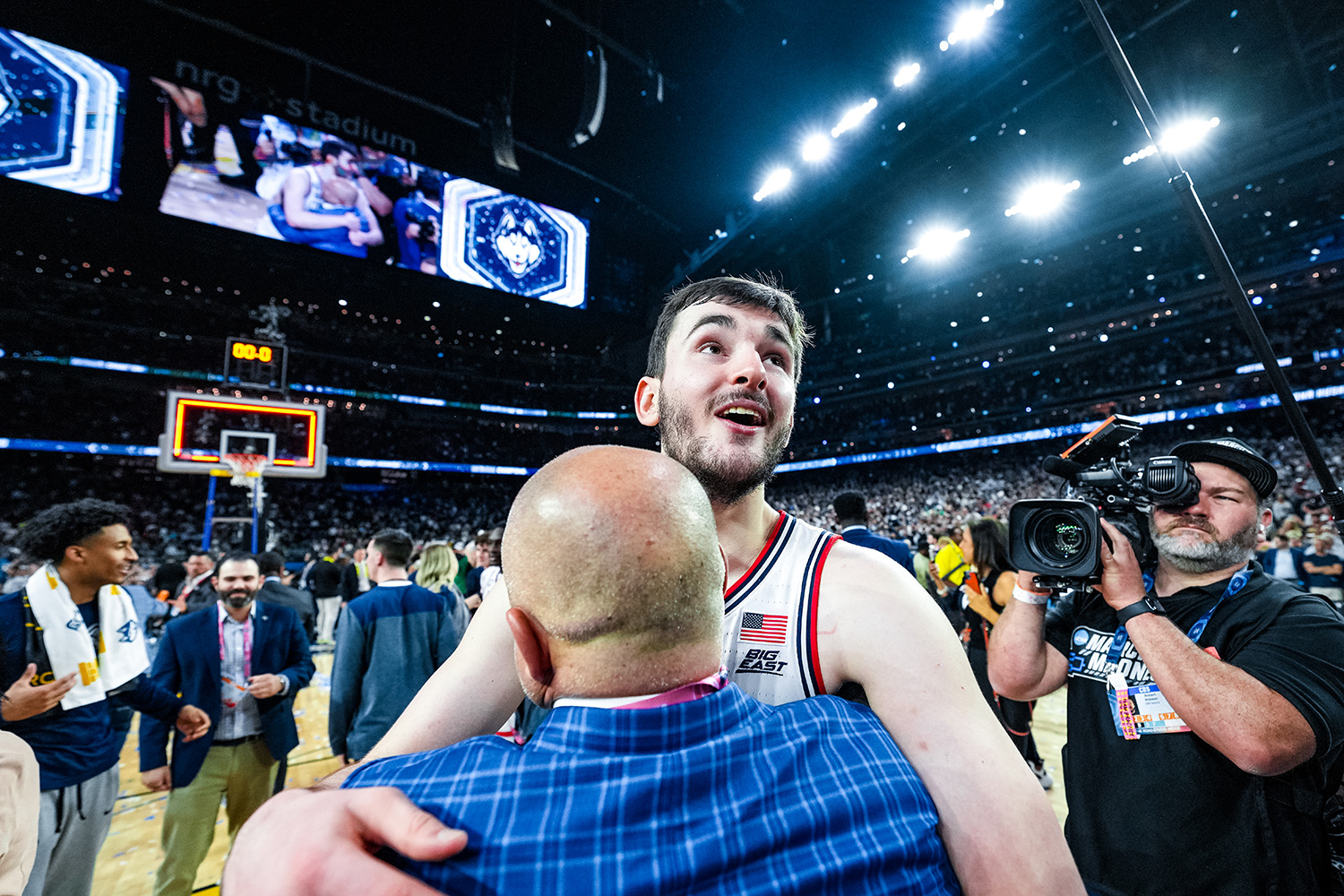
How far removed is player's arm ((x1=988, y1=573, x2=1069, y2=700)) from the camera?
2.05 metres

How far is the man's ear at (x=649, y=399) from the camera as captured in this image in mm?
1395

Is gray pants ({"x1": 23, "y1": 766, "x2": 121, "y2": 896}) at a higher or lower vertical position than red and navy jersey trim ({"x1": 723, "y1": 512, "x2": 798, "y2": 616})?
lower

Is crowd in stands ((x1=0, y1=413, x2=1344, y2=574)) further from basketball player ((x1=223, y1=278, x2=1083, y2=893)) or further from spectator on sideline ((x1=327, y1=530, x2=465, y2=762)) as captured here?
basketball player ((x1=223, y1=278, x2=1083, y2=893))

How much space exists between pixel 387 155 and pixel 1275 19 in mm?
17054

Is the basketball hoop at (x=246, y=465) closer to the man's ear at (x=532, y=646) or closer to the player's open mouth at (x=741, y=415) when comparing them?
the player's open mouth at (x=741, y=415)

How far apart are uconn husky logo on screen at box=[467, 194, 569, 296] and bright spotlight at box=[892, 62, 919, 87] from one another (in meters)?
9.00

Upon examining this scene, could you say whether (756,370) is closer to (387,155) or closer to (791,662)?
(791,662)

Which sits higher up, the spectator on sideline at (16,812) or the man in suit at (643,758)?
the man in suit at (643,758)

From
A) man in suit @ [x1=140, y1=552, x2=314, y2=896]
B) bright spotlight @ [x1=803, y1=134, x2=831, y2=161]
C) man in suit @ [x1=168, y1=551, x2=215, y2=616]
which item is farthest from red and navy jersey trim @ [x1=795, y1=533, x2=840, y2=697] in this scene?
bright spotlight @ [x1=803, y1=134, x2=831, y2=161]

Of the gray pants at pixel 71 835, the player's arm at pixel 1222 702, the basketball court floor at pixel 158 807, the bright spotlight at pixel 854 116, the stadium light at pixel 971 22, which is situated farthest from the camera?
the bright spotlight at pixel 854 116

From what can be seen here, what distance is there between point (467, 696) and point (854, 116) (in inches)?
582

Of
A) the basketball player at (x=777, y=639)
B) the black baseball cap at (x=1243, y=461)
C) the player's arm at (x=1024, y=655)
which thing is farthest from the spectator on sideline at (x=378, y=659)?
the black baseball cap at (x=1243, y=461)

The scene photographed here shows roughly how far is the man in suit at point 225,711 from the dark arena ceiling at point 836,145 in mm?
8640

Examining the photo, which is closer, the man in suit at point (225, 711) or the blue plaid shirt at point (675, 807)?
the blue plaid shirt at point (675, 807)
